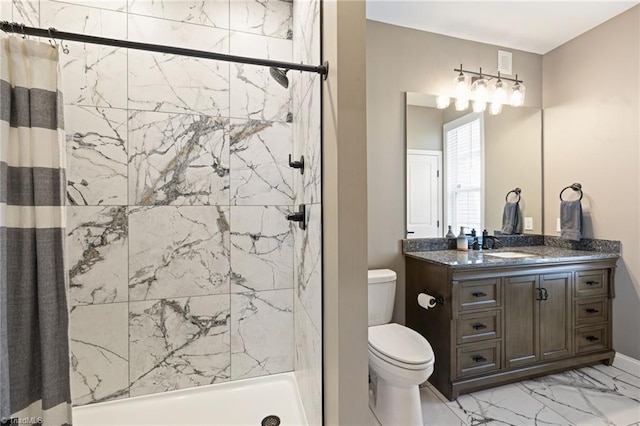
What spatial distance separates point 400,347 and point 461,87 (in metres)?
2.15

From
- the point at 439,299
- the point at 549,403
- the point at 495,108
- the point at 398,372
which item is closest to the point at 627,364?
the point at 549,403

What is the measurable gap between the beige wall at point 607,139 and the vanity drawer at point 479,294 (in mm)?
1252

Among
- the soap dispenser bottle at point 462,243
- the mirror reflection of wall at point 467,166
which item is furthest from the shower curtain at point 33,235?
the soap dispenser bottle at point 462,243

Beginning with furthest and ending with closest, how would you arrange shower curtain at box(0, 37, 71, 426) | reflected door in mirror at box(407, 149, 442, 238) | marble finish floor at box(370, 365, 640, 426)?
1. reflected door in mirror at box(407, 149, 442, 238)
2. marble finish floor at box(370, 365, 640, 426)
3. shower curtain at box(0, 37, 71, 426)

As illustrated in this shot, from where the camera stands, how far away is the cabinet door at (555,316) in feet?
7.01

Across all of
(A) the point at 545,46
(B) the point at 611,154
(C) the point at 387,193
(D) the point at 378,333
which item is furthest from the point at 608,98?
(D) the point at 378,333

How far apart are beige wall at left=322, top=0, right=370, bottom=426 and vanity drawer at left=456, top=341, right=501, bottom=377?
1.22 metres

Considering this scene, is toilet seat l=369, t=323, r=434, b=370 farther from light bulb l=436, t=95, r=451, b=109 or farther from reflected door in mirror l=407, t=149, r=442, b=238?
light bulb l=436, t=95, r=451, b=109

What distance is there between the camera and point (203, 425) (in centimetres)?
155

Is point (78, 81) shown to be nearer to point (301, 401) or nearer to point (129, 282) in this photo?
point (129, 282)

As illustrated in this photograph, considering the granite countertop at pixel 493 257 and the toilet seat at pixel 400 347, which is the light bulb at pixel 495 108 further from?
the toilet seat at pixel 400 347

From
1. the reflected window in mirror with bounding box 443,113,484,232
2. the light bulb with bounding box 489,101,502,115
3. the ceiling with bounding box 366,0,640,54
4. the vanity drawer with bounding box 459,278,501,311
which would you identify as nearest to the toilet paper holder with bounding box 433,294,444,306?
the vanity drawer with bounding box 459,278,501,311

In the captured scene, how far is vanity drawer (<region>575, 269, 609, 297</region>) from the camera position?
2262mm

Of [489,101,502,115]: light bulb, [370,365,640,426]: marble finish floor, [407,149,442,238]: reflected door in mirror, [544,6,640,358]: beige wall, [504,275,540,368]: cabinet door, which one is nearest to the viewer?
[370,365,640,426]: marble finish floor
